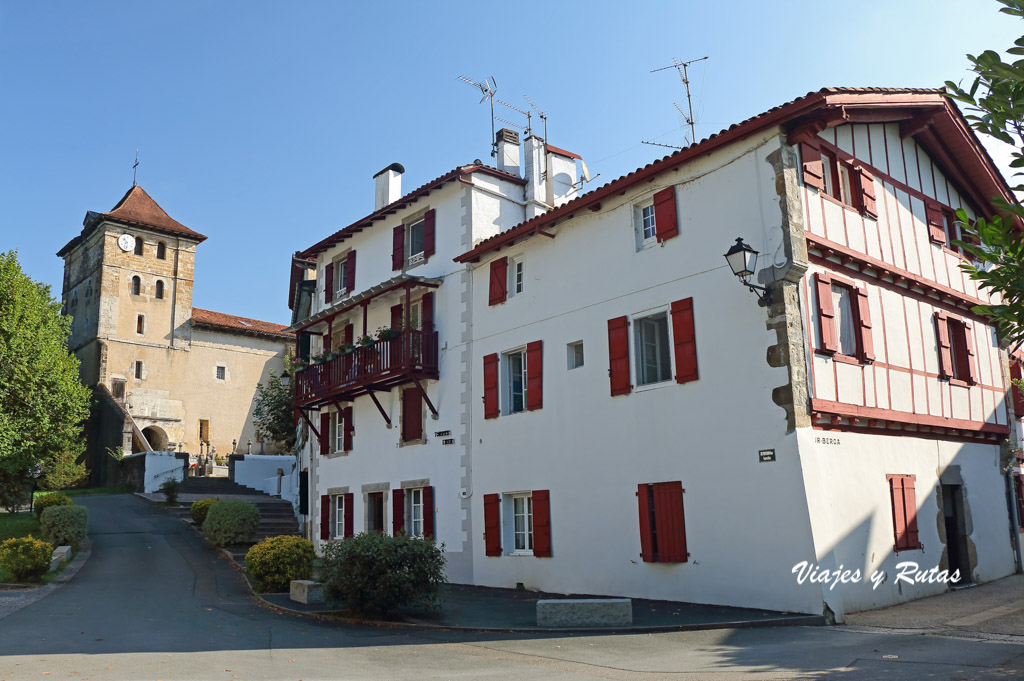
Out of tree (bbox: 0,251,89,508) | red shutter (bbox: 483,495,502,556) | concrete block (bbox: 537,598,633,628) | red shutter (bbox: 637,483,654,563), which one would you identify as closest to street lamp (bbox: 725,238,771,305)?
red shutter (bbox: 637,483,654,563)

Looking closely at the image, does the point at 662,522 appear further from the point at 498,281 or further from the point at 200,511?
the point at 200,511

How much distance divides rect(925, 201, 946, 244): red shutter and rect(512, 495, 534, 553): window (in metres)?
9.93

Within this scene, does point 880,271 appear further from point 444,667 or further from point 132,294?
point 132,294

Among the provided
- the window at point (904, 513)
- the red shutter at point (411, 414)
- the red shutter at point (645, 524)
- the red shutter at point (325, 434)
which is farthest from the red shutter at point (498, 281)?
the window at point (904, 513)

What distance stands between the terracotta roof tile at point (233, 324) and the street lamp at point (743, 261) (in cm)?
3887

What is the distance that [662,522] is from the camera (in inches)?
571

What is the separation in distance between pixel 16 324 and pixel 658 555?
19533mm

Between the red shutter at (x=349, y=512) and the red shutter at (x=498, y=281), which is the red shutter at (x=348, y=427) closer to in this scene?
the red shutter at (x=349, y=512)

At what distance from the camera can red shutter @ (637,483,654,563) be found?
1464 cm

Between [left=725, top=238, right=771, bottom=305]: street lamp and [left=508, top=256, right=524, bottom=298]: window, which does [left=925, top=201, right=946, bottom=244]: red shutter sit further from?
[left=508, top=256, right=524, bottom=298]: window

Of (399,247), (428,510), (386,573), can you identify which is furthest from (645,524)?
(399,247)

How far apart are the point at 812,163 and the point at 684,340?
3.68 m

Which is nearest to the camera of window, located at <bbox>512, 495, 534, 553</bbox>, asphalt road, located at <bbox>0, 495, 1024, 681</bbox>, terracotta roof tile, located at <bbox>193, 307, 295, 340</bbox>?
asphalt road, located at <bbox>0, 495, 1024, 681</bbox>

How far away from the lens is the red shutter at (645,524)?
14.6 m
